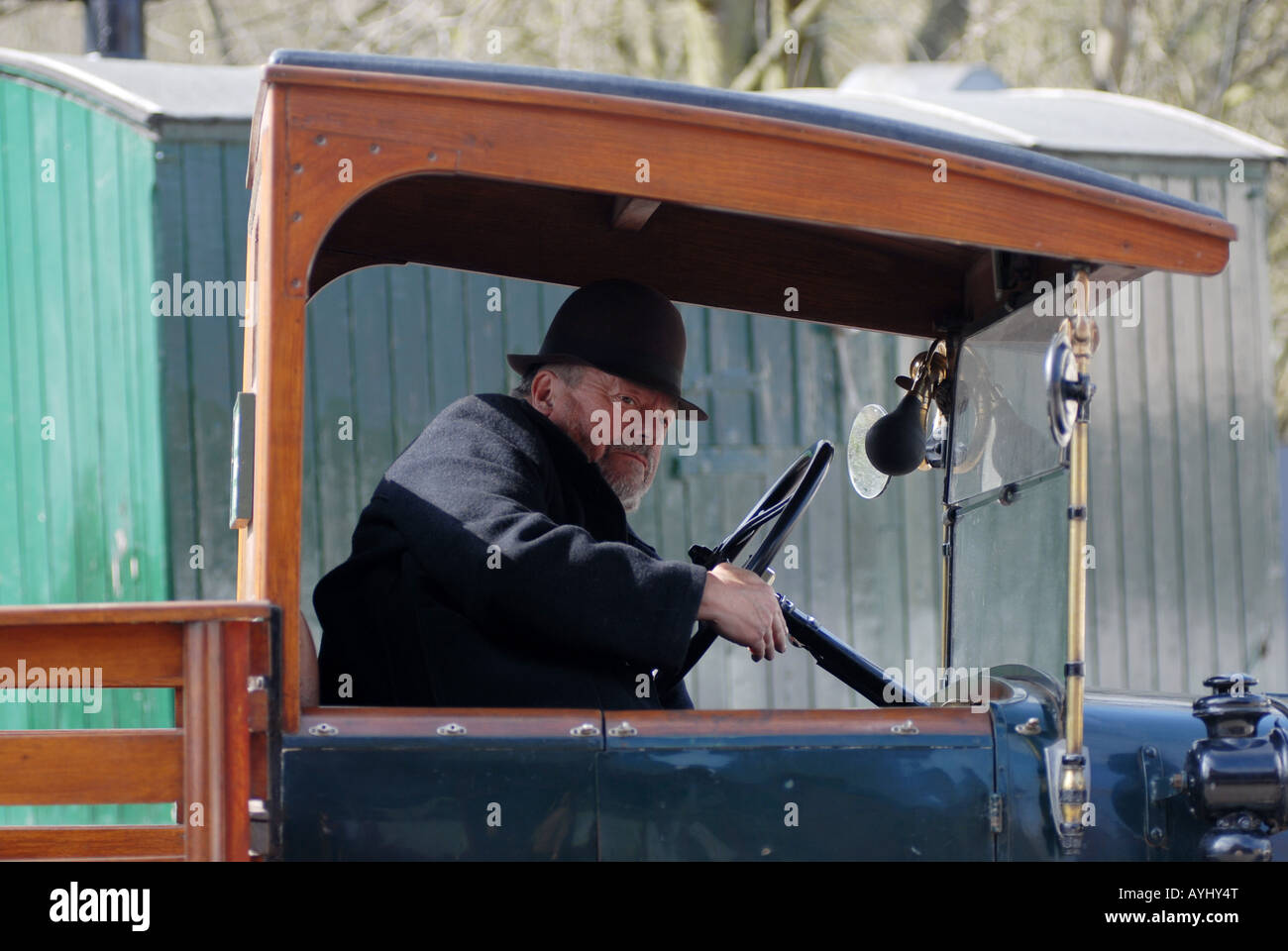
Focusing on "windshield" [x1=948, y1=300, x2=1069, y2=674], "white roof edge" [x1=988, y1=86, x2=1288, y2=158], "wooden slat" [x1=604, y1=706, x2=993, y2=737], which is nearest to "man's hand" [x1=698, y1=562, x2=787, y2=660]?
→ "wooden slat" [x1=604, y1=706, x2=993, y2=737]

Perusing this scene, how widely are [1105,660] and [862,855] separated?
5397mm

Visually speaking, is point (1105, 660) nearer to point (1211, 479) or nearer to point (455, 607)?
point (1211, 479)

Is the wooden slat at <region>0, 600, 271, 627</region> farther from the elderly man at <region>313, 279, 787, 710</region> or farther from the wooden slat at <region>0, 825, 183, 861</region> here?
the elderly man at <region>313, 279, 787, 710</region>

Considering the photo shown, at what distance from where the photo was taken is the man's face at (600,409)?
2680mm

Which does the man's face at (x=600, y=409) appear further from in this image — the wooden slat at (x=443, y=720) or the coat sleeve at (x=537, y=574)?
the wooden slat at (x=443, y=720)

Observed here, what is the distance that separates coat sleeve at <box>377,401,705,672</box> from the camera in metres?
1.99

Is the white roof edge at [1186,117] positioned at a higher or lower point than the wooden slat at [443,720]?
higher

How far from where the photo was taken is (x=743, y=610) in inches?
83.3

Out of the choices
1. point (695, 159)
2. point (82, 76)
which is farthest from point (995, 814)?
point (82, 76)

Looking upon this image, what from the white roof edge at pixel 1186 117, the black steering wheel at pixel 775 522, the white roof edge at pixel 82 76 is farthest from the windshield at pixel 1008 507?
the white roof edge at pixel 1186 117

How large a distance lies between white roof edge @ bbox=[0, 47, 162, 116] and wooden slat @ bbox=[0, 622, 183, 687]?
183 inches

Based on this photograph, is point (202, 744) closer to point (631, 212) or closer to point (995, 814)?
point (995, 814)

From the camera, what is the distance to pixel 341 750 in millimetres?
1793

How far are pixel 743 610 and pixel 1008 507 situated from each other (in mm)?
573
